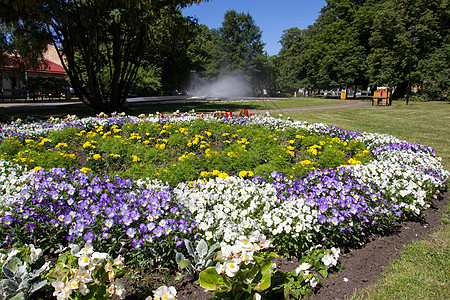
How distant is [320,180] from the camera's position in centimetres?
351

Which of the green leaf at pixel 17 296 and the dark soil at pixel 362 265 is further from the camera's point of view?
the dark soil at pixel 362 265

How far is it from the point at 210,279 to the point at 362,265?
1.46 metres

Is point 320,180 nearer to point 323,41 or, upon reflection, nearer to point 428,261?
point 428,261

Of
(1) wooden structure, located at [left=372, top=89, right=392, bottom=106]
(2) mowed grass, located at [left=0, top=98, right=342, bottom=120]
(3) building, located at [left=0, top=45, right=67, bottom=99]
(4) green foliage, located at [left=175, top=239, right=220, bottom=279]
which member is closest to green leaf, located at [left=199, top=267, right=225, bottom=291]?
(4) green foliage, located at [left=175, top=239, right=220, bottom=279]

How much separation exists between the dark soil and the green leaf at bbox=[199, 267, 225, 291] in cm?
38

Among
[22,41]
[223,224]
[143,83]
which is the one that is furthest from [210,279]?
[143,83]

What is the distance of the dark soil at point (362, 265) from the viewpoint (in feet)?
7.21

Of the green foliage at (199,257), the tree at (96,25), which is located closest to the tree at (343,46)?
the tree at (96,25)

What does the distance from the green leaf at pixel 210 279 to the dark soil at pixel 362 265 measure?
14.9 inches

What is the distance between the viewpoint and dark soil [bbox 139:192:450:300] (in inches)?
86.5

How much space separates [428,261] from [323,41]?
4214cm

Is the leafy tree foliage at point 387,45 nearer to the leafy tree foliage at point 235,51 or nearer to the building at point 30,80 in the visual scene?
the leafy tree foliage at point 235,51

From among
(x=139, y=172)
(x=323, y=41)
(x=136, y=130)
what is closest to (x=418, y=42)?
(x=323, y=41)

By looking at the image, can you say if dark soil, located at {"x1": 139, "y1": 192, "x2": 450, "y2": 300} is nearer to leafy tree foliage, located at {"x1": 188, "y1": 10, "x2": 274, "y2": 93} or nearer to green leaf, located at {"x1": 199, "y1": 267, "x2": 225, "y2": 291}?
green leaf, located at {"x1": 199, "y1": 267, "x2": 225, "y2": 291}
